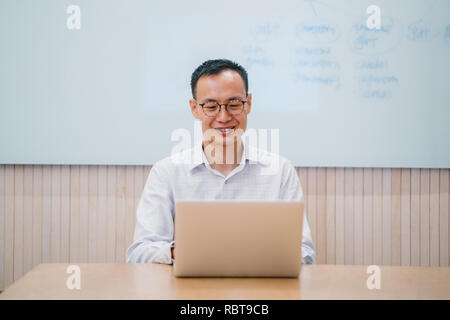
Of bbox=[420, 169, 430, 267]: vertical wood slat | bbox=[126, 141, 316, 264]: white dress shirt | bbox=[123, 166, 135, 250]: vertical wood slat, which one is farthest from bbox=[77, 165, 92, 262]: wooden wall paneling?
bbox=[420, 169, 430, 267]: vertical wood slat

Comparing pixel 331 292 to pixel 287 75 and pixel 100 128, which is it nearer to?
pixel 287 75

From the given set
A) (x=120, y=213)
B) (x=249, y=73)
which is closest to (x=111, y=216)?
(x=120, y=213)

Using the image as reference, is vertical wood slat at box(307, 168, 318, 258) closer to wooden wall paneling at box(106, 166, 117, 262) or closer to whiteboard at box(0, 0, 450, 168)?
whiteboard at box(0, 0, 450, 168)

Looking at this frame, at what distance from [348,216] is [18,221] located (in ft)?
6.62

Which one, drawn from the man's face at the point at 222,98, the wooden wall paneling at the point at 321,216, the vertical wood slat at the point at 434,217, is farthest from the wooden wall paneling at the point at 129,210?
the vertical wood slat at the point at 434,217

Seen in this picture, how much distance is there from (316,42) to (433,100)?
0.77 metres

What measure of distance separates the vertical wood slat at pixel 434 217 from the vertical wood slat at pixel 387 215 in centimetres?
26

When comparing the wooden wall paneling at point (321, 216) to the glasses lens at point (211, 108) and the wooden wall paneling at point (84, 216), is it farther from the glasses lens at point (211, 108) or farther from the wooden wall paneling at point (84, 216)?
Answer: the wooden wall paneling at point (84, 216)

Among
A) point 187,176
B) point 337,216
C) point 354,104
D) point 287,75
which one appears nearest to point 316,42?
point 287,75

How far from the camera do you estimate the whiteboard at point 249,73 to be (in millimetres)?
2309

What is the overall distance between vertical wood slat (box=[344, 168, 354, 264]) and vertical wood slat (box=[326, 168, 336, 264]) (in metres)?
0.07

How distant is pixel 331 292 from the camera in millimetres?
874

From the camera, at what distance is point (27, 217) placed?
2.42 m

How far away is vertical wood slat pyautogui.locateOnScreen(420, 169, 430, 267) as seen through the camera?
240 centimetres
